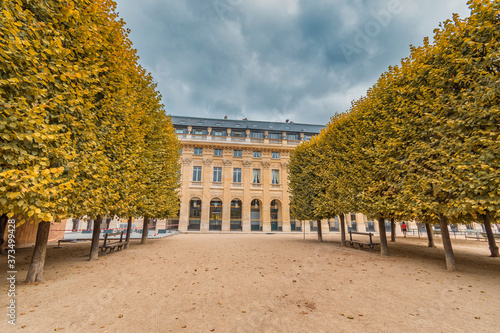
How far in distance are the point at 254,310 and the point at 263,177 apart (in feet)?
98.5

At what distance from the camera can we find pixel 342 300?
4914mm

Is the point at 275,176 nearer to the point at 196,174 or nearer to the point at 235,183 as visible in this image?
the point at 235,183

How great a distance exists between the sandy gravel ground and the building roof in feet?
100

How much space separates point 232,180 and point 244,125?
11.0 meters

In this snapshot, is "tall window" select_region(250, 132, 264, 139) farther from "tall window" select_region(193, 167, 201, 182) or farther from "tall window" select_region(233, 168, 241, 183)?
"tall window" select_region(193, 167, 201, 182)

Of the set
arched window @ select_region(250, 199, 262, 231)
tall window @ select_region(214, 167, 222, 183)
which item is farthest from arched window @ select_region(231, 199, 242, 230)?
→ tall window @ select_region(214, 167, 222, 183)

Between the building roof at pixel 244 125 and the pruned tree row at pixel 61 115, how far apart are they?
26937 mm

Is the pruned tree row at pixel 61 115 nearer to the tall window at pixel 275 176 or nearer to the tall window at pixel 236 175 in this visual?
the tall window at pixel 236 175

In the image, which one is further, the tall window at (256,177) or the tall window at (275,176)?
the tall window at (275,176)

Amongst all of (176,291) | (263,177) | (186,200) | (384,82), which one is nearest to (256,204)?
(263,177)

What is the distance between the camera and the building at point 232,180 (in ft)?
106

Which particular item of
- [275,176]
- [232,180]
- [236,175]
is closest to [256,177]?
[275,176]

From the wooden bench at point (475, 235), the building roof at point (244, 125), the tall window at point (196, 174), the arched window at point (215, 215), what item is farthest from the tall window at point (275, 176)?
the wooden bench at point (475, 235)

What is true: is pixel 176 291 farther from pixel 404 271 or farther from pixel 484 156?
pixel 484 156
